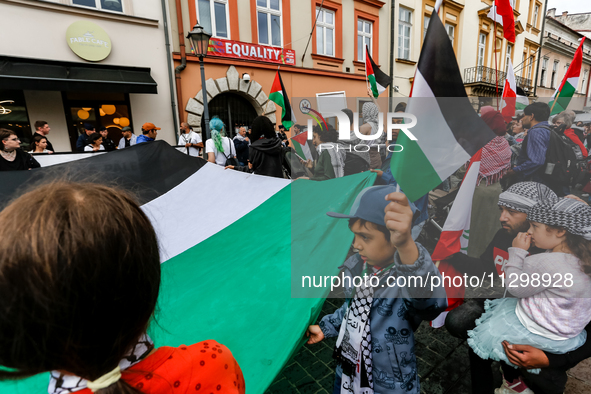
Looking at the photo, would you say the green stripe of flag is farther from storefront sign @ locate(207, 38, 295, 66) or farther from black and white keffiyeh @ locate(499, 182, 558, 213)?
storefront sign @ locate(207, 38, 295, 66)

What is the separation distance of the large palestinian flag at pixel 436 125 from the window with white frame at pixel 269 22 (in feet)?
35.9

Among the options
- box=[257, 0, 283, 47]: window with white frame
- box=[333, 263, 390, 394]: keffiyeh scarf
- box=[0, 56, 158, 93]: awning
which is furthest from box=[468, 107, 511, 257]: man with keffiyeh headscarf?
box=[257, 0, 283, 47]: window with white frame

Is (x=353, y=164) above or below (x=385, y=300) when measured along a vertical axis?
above

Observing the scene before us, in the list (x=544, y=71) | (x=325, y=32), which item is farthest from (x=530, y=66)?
(x=325, y=32)

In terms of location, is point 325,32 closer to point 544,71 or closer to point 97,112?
point 97,112

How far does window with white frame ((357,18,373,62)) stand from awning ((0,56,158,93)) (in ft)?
30.7

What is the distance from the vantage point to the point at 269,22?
35.7 feet

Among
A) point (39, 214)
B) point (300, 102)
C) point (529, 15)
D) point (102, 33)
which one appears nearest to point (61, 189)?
point (39, 214)

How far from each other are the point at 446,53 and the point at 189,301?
6.00 feet

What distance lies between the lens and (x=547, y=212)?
4.32ft

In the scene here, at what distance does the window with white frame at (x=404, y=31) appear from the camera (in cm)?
1482

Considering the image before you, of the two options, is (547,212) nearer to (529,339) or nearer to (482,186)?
(529,339)

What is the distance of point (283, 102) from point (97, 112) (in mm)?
5484

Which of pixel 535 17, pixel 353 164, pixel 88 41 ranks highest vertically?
pixel 535 17
